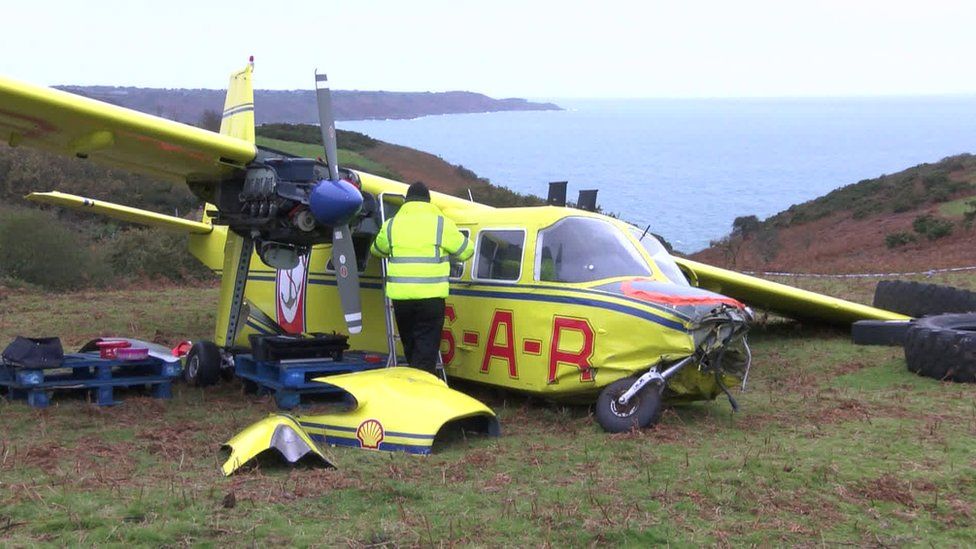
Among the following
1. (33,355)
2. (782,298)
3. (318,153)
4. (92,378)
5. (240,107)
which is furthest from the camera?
(318,153)

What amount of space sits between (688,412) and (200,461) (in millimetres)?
4401

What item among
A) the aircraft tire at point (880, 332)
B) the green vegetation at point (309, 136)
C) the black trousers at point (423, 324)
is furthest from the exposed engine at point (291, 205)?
the green vegetation at point (309, 136)

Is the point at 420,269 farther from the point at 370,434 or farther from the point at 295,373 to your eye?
the point at 370,434

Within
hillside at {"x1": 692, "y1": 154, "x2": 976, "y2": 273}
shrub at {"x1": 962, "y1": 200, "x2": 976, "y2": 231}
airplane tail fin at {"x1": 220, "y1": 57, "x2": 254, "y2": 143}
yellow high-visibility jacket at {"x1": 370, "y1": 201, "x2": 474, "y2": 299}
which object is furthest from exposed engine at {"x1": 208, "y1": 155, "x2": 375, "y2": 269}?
shrub at {"x1": 962, "y1": 200, "x2": 976, "y2": 231}

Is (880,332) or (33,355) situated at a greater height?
(880,332)

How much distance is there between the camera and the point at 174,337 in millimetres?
15266

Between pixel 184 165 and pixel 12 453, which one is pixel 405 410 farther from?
pixel 184 165

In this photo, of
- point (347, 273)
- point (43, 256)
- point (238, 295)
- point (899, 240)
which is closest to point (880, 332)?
point (347, 273)

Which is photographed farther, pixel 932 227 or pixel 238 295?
pixel 932 227

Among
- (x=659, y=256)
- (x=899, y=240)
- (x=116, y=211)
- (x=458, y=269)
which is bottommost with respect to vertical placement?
(x=458, y=269)

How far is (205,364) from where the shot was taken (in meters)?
11.4

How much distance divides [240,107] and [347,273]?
3.16m

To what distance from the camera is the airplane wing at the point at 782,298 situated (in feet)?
45.3

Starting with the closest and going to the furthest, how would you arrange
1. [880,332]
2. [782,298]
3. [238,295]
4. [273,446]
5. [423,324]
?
1. [273,446]
2. [423,324]
3. [238,295]
4. [880,332]
5. [782,298]
